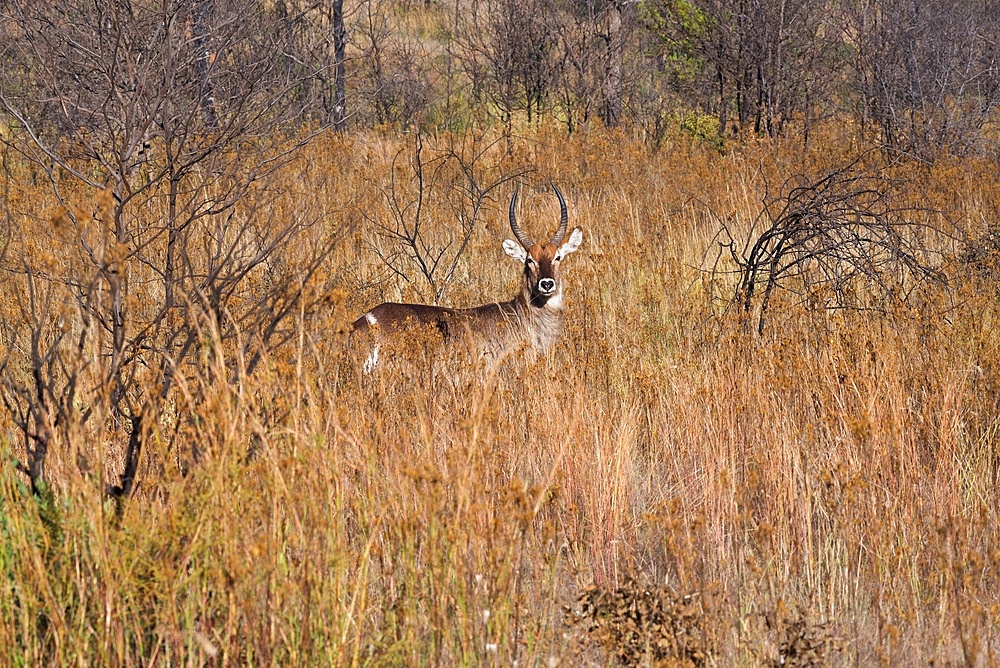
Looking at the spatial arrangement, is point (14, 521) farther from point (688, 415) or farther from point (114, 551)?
point (688, 415)

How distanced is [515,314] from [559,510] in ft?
10.2

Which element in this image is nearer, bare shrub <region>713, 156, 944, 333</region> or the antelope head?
bare shrub <region>713, 156, 944, 333</region>

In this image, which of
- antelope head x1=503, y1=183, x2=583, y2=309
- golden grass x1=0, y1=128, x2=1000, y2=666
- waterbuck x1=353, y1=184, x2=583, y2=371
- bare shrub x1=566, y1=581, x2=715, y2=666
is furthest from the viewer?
antelope head x1=503, y1=183, x2=583, y2=309

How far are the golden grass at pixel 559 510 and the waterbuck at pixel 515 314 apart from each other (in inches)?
17.7

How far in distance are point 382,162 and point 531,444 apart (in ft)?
27.2

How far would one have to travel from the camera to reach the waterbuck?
646 cm

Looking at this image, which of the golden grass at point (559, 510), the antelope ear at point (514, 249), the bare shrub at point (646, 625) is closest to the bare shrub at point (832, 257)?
the golden grass at point (559, 510)

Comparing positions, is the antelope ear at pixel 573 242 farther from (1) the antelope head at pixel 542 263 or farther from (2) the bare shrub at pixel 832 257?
(2) the bare shrub at pixel 832 257

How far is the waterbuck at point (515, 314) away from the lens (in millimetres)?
6461

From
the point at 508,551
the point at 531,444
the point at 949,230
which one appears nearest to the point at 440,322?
the point at 531,444

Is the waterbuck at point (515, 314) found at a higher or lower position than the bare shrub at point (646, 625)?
higher

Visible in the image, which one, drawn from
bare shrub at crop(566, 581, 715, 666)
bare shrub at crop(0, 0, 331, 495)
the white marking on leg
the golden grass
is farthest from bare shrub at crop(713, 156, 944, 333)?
bare shrub at crop(0, 0, 331, 495)

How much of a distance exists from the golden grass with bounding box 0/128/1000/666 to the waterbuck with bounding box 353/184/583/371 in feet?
1.48

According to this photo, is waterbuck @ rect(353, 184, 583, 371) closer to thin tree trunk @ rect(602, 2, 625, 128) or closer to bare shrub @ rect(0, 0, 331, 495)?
bare shrub @ rect(0, 0, 331, 495)
